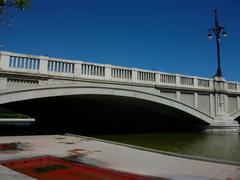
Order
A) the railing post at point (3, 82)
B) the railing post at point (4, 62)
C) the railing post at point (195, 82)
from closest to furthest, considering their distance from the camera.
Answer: the railing post at point (3, 82), the railing post at point (4, 62), the railing post at point (195, 82)

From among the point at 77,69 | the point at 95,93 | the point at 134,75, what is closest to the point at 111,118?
the point at 134,75

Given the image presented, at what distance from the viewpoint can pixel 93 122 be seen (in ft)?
76.3

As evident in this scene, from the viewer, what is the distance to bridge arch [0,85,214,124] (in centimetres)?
1087

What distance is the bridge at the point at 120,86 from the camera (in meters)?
11.2

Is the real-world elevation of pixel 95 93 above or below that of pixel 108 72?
below

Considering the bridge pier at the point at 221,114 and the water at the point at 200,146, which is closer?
the water at the point at 200,146

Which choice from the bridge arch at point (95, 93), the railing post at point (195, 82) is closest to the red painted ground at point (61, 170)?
the bridge arch at point (95, 93)

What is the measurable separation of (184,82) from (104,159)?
42.6ft

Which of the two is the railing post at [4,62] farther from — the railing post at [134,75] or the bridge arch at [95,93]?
the railing post at [134,75]

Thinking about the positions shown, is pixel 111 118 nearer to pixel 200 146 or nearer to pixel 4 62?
pixel 200 146

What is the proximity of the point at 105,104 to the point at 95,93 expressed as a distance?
580 cm

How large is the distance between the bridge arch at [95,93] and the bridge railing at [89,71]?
611 mm

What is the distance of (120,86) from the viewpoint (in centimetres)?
1441

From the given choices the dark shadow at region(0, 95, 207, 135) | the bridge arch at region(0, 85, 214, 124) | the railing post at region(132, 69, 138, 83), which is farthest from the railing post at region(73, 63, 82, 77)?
the dark shadow at region(0, 95, 207, 135)
